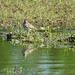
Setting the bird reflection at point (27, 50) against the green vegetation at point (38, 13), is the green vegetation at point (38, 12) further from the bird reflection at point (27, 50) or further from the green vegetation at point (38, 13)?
the bird reflection at point (27, 50)

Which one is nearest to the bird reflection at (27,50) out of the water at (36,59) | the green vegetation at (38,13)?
the water at (36,59)

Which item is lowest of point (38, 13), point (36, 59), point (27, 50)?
point (36, 59)

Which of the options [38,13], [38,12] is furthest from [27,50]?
[38,12]

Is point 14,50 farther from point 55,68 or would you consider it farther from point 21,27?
point 21,27

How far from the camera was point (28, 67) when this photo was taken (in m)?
12.0

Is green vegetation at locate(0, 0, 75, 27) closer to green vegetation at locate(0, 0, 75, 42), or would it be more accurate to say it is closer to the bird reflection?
green vegetation at locate(0, 0, 75, 42)

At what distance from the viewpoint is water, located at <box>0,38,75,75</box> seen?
11508 millimetres

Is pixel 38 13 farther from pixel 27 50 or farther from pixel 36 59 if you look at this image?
pixel 36 59

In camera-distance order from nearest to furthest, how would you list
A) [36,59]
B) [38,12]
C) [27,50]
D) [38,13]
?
[36,59] < [27,50] < [38,13] < [38,12]

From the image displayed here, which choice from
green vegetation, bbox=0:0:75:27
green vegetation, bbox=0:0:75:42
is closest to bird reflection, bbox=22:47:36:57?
green vegetation, bbox=0:0:75:42

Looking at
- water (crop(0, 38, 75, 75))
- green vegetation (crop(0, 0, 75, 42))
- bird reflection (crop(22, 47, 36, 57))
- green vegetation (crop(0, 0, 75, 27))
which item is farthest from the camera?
green vegetation (crop(0, 0, 75, 27))

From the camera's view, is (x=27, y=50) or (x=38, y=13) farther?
(x=38, y=13)

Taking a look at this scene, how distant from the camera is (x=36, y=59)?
1335 centimetres

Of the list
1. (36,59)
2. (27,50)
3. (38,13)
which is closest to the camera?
(36,59)
